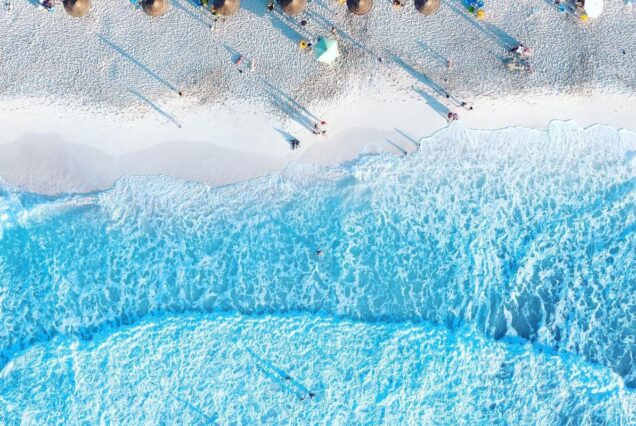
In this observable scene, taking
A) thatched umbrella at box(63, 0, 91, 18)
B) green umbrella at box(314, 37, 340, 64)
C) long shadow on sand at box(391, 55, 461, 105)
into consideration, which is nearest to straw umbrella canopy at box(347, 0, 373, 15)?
green umbrella at box(314, 37, 340, 64)

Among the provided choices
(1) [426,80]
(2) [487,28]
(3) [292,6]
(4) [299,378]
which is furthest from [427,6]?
(4) [299,378]

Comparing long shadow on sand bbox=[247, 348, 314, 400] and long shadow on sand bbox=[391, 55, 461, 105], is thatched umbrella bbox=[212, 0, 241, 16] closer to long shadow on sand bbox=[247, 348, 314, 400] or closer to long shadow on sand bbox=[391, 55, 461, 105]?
long shadow on sand bbox=[391, 55, 461, 105]

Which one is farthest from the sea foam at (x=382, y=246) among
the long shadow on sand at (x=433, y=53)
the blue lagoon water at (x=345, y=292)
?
the long shadow on sand at (x=433, y=53)

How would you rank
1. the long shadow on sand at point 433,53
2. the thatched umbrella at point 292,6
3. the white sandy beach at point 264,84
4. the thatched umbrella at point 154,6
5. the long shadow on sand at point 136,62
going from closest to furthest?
the thatched umbrella at point 292,6 → the thatched umbrella at point 154,6 → the white sandy beach at point 264,84 → the long shadow on sand at point 136,62 → the long shadow on sand at point 433,53

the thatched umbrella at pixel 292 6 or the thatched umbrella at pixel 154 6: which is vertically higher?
the thatched umbrella at pixel 292 6

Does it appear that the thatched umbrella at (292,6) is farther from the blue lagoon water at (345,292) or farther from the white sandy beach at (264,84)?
the blue lagoon water at (345,292)

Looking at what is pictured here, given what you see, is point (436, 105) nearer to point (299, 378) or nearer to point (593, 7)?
point (593, 7)

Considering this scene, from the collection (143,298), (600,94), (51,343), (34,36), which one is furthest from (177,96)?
(600,94)
